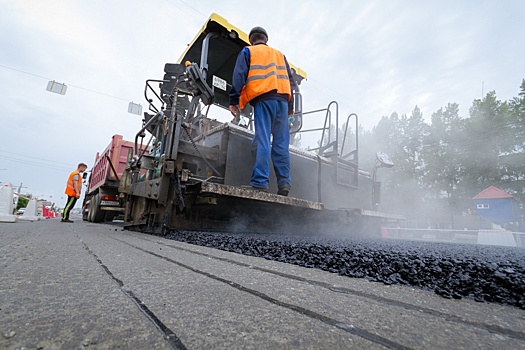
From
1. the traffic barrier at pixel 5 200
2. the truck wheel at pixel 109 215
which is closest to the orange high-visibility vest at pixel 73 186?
the truck wheel at pixel 109 215

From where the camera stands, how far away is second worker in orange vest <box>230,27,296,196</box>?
9.61ft

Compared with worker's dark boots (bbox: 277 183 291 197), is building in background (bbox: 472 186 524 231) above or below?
above

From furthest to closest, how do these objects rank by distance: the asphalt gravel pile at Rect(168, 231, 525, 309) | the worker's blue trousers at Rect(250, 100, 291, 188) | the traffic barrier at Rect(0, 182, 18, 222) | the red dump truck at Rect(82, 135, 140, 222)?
the red dump truck at Rect(82, 135, 140, 222) → the traffic barrier at Rect(0, 182, 18, 222) → the worker's blue trousers at Rect(250, 100, 291, 188) → the asphalt gravel pile at Rect(168, 231, 525, 309)

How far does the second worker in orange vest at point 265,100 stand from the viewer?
9.61ft

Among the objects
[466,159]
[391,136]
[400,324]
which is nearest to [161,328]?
[400,324]

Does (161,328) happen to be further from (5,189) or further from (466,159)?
(466,159)

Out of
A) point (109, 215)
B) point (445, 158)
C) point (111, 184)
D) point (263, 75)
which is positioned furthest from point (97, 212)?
point (445, 158)

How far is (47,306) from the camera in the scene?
605 mm

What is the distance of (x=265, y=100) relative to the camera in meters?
3.08

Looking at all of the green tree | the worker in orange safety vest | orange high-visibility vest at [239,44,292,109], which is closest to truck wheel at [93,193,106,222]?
the worker in orange safety vest

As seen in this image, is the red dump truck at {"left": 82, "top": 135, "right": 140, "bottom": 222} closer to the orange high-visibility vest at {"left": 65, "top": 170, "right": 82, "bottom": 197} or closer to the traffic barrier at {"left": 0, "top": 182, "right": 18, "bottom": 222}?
the orange high-visibility vest at {"left": 65, "top": 170, "right": 82, "bottom": 197}

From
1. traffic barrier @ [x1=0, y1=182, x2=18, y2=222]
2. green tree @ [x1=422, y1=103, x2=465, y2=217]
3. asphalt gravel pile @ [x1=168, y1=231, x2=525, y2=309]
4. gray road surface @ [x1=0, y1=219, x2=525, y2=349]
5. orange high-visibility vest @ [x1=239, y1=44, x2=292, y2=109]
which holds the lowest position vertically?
gray road surface @ [x1=0, y1=219, x2=525, y2=349]

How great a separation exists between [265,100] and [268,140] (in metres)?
0.48

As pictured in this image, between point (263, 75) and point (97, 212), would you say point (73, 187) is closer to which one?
point (97, 212)
